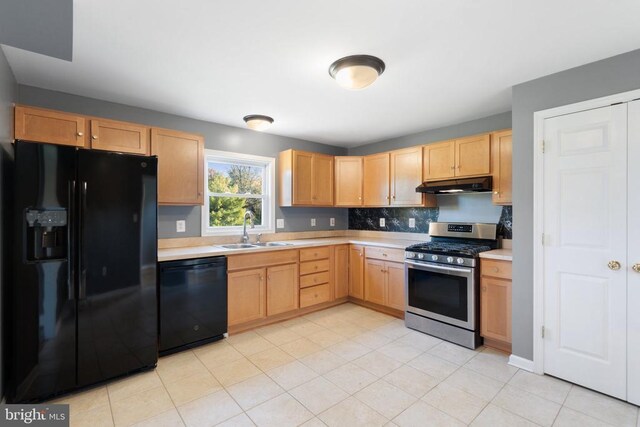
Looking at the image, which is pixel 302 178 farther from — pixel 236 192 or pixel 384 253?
pixel 384 253

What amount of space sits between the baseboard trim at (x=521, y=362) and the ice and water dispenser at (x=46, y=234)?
11.6ft

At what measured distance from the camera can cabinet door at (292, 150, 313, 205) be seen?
3898 mm

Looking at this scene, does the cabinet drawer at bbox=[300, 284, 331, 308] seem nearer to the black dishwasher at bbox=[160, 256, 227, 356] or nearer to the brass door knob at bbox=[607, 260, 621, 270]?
the black dishwasher at bbox=[160, 256, 227, 356]

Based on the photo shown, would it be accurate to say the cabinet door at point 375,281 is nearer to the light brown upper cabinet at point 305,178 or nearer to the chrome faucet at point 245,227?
the light brown upper cabinet at point 305,178

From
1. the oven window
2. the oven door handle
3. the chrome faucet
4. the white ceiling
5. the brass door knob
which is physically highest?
the white ceiling

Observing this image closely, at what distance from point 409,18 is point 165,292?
274 cm

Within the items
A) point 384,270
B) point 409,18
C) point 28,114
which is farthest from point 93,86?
point 384,270

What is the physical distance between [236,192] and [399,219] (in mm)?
2326

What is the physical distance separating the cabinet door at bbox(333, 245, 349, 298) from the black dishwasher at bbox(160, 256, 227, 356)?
1541 millimetres

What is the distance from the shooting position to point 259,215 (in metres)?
3.96

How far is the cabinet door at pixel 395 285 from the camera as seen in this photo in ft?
11.2

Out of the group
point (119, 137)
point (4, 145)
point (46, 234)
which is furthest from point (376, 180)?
point (4, 145)

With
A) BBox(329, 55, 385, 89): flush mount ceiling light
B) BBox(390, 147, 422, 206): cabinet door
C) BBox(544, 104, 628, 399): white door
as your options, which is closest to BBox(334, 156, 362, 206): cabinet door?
BBox(390, 147, 422, 206): cabinet door

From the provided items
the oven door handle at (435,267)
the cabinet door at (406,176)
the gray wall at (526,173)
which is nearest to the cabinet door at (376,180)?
the cabinet door at (406,176)
